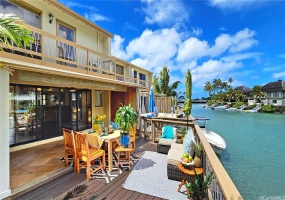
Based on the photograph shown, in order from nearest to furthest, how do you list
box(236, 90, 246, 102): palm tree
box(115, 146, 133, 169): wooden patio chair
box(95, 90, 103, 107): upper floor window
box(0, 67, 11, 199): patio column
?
1. box(0, 67, 11, 199): patio column
2. box(115, 146, 133, 169): wooden patio chair
3. box(95, 90, 103, 107): upper floor window
4. box(236, 90, 246, 102): palm tree

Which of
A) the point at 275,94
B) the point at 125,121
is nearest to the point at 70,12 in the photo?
the point at 125,121

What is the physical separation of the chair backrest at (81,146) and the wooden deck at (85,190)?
555 millimetres

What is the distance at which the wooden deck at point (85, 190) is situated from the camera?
10.5 ft

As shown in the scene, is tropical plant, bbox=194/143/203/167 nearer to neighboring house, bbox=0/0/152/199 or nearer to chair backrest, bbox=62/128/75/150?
chair backrest, bbox=62/128/75/150

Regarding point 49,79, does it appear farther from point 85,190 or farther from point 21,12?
point 21,12

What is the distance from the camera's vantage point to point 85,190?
134 inches

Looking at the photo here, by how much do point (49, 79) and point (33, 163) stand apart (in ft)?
9.19

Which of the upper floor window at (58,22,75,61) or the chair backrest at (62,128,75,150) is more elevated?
the upper floor window at (58,22,75,61)

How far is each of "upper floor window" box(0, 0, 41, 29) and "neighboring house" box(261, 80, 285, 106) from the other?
50969 millimetres

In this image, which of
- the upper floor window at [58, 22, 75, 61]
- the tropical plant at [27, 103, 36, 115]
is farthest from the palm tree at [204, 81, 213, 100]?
the tropical plant at [27, 103, 36, 115]

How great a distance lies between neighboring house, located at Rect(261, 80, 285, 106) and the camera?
37.3 meters

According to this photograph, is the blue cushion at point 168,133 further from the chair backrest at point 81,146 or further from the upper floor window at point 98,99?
the upper floor window at point 98,99

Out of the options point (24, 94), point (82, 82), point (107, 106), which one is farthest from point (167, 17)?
point (24, 94)

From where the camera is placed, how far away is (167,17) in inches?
625
